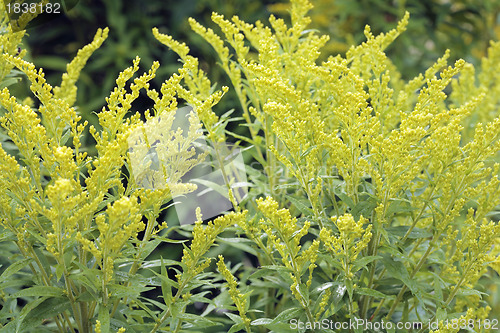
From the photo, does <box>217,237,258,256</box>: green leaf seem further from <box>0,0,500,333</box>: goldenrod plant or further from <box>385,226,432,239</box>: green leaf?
<box>385,226,432,239</box>: green leaf

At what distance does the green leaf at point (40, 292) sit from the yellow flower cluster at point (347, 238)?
457 mm

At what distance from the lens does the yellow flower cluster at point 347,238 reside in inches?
34.5

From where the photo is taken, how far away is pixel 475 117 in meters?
1.67

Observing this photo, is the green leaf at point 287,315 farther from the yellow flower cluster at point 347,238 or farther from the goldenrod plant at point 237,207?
the yellow flower cluster at point 347,238

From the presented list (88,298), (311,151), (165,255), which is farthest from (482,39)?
(88,298)

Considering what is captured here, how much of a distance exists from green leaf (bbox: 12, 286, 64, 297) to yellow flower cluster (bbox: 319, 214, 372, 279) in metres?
0.46

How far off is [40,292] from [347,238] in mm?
522

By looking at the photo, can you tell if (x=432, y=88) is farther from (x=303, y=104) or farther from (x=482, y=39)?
(x=482, y=39)

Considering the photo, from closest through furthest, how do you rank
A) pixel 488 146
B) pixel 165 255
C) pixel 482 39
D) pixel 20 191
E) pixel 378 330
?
pixel 20 191 < pixel 488 146 < pixel 378 330 < pixel 165 255 < pixel 482 39

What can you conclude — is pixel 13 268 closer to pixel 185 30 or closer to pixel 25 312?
pixel 25 312

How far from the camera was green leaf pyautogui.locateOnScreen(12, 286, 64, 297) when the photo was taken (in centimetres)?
88

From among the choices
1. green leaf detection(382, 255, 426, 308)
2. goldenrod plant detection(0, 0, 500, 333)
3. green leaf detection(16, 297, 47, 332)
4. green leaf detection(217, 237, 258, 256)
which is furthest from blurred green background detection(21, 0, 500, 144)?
green leaf detection(16, 297, 47, 332)

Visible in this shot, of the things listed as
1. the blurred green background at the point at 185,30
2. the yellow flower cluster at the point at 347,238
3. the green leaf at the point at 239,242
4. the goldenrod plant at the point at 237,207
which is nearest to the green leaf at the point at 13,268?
the goldenrod plant at the point at 237,207

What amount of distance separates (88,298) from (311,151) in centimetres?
46
